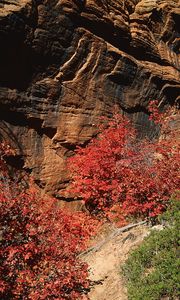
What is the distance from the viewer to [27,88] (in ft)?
53.1

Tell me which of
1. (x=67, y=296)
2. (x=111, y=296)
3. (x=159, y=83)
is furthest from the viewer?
(x=159, y=83)

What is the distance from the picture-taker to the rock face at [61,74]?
15617 millimetres

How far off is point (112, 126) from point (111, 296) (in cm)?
1188

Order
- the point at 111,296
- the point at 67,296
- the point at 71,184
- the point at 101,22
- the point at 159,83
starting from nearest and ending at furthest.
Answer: the point at 67,296, the point at 111,296, the point at 71,184, the point at 101,22, the point at 159,83

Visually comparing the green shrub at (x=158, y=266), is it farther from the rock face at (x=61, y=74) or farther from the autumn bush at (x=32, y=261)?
the rock face at (x=61, y=74)

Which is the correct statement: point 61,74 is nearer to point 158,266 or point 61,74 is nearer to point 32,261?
point 32,261

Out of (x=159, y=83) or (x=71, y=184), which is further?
(x=159, y=83)

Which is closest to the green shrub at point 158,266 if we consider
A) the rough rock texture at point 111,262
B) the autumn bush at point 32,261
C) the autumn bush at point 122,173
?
the rough rock texture at point 111,262

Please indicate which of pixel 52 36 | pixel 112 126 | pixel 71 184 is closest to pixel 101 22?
pixel 52 36

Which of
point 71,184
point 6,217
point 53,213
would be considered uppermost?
point 6,217

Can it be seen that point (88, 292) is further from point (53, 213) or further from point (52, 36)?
point (52, 36)

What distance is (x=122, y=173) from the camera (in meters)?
15.1

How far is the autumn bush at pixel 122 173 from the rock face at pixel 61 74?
3.06 ft

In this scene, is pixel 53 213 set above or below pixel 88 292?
below
